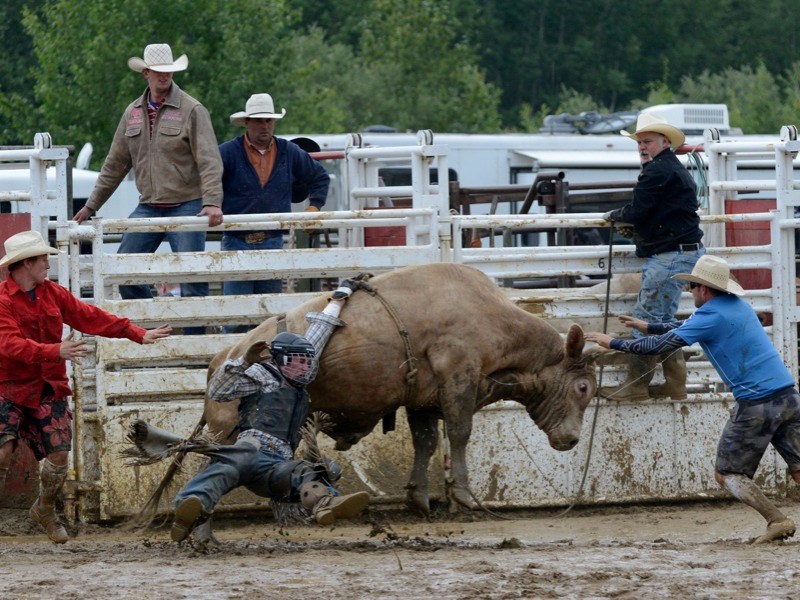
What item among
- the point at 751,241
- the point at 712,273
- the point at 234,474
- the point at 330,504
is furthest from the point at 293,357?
the point at 751,241

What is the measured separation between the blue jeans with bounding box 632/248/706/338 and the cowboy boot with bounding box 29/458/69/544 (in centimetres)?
356

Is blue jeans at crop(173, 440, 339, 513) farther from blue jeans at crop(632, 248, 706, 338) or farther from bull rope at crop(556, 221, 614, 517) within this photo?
blue jeans at crop(632, 248, 706, 338)

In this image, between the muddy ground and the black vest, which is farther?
the black vest

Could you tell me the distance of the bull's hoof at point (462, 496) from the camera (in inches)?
309

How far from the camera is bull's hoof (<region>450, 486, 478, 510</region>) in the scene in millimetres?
7852

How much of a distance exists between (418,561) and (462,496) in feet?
3.78

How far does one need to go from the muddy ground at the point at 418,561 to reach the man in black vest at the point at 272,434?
288mm

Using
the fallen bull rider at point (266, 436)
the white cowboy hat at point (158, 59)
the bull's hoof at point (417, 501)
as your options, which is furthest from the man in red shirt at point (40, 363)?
the white cowboy hat at point (158, 59)

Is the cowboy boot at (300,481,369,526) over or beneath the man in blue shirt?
beneath

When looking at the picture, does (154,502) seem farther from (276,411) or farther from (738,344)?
(738,344)

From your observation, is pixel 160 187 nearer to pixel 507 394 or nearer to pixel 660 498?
pixel 507 394

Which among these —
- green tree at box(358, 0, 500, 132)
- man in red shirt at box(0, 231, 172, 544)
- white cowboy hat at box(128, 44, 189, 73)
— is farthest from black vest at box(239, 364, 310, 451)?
green tree at box(358, 0, 500, 132)

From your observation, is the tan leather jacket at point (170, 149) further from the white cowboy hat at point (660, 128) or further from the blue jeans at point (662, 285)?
the blue jeans at point (662, 285)

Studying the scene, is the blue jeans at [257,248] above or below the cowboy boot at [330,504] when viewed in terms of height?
above
